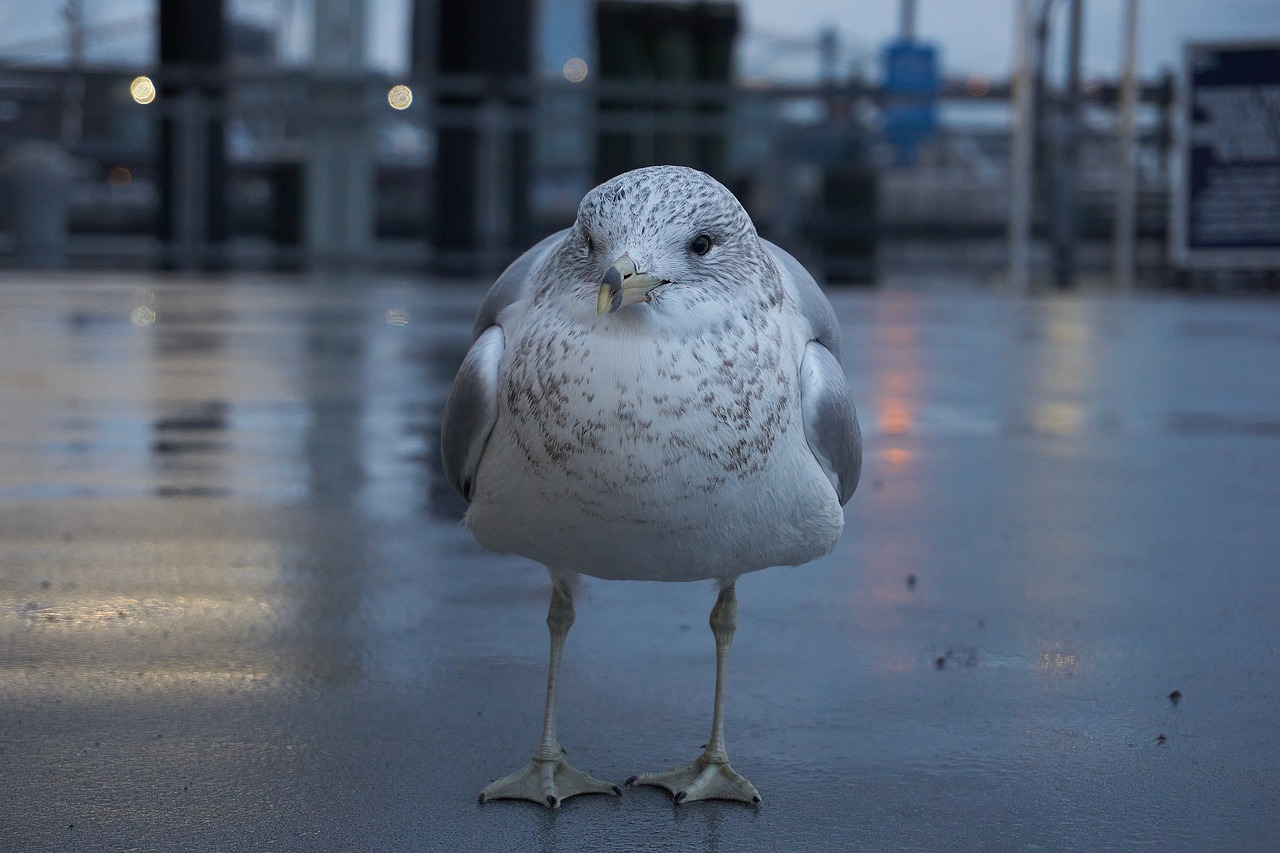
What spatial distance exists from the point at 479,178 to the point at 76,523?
21856 millimetres

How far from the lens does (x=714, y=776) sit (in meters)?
3.07

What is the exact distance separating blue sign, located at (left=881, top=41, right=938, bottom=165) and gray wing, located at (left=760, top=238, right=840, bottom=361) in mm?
24764

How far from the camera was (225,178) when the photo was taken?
90.7 feet

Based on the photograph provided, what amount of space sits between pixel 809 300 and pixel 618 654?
1220 millimetres

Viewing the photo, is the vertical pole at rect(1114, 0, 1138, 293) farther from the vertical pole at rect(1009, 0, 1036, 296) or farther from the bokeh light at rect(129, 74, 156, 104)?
the bokeh light at rect(129, 74, 156, 104)

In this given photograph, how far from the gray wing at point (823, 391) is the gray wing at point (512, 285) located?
0.43 m

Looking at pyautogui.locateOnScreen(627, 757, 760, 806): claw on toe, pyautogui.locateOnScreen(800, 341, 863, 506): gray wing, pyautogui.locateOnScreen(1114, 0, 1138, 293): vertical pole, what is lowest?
pyautogui.locateOnScreen(627, 757, 760, 806): claw on toe

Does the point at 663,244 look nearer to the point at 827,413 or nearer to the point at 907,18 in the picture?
the point at 827,413

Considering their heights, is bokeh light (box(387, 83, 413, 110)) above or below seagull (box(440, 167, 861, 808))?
above

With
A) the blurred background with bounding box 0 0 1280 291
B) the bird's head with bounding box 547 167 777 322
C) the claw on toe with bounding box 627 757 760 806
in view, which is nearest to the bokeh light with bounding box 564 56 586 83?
the blurred background with bounding box 0 0 1280 291

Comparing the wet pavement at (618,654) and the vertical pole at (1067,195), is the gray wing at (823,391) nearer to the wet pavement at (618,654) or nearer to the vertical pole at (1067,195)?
the wet pavement at (618,654)

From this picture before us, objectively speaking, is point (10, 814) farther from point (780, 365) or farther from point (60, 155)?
point (60, 155)

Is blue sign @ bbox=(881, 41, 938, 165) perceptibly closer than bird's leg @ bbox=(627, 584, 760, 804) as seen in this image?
No

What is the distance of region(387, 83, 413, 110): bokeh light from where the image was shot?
86.3ft
